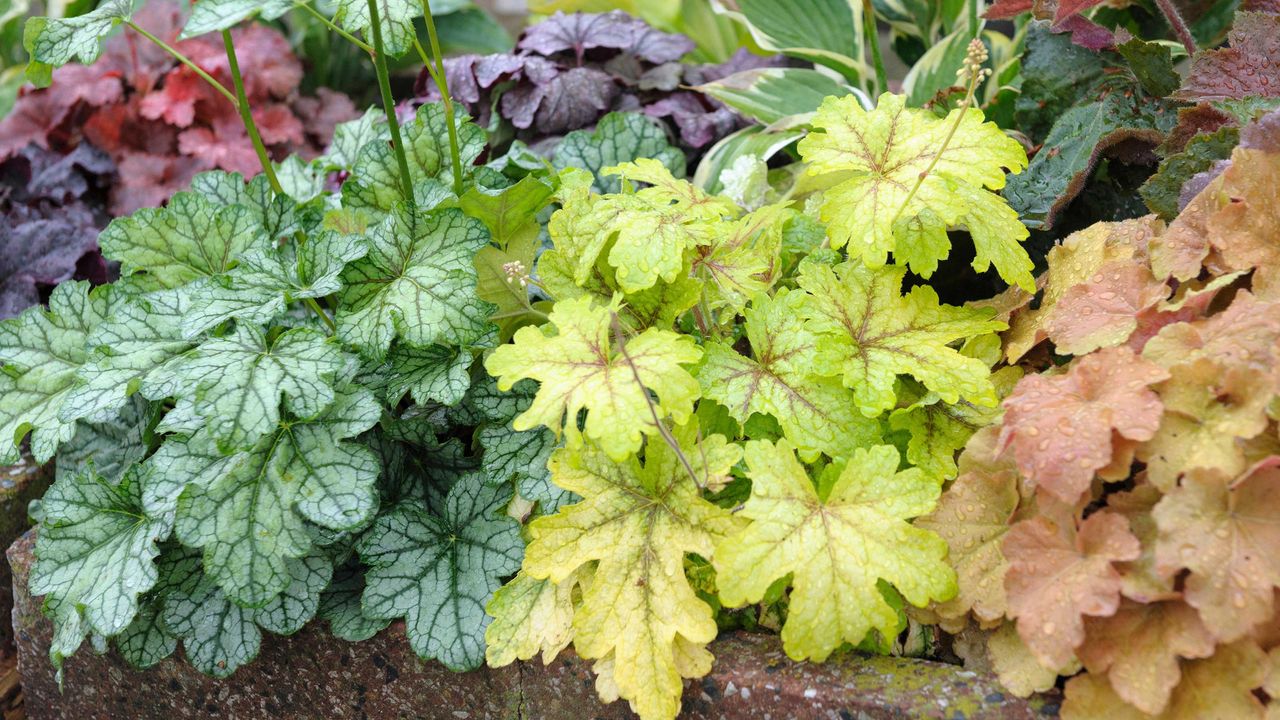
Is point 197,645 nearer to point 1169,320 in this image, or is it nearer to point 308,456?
point 308,456

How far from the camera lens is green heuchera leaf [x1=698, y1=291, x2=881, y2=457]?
1.07 metres

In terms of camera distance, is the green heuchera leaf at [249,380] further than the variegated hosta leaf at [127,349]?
No

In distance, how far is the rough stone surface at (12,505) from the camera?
1.49 meters

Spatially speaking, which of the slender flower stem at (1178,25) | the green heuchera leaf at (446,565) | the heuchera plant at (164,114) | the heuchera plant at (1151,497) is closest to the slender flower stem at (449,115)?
the green heuchera leaf at (446,565)

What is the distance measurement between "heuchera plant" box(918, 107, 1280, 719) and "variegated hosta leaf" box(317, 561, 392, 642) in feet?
2.11

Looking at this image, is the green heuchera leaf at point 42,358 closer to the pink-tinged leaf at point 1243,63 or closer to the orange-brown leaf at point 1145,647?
the orange-brown leaf at point 1145,647

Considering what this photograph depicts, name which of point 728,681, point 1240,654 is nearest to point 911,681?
point 728,681

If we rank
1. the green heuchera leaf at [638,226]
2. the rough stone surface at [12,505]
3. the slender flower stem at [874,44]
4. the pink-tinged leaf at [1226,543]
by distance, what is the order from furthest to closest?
Answer: the slender flower stem at [874,44] < the rough stone surface at [12,505] < the green heuchera leaf at [638,226] < the pink-tinged leaf at [1226,543]

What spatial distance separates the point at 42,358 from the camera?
51.3 inches

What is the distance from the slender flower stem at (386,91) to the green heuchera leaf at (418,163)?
0.02 metres

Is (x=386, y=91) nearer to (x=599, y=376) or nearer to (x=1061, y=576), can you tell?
(x=599, y=376)

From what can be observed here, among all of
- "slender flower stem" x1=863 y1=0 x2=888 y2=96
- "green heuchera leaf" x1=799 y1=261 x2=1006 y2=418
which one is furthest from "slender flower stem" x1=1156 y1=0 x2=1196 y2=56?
"green heuchera leaf" x1=799 y1=261 x2=1006 y2=418

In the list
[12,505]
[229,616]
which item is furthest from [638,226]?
[12,505]

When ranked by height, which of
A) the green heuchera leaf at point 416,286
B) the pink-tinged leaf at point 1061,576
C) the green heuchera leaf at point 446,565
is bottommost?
the green heuchera leaf at point 446,565
